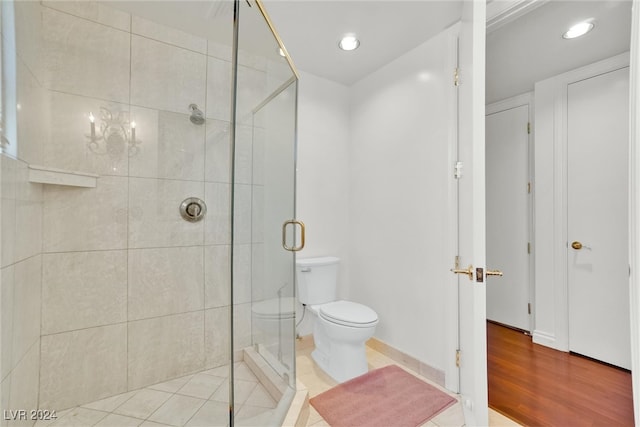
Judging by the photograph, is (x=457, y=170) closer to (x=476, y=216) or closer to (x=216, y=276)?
(x=476, y=216)

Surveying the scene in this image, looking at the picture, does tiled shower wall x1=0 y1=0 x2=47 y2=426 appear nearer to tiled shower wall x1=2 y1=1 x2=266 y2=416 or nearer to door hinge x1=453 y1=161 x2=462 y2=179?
tiled shower wall x1=2 y1=1 x2=266 y2=416

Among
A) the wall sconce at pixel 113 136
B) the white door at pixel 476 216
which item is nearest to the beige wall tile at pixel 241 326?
the white door at pixel 476 216

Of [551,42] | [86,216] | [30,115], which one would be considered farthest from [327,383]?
[551,42]

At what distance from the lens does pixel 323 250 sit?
246cm

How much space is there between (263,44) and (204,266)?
1409 millimetres

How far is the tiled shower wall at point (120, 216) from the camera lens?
54.3 inches

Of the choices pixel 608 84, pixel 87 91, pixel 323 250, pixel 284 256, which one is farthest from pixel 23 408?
pixel 608 84

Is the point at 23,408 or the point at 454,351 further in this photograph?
the point at 454,351

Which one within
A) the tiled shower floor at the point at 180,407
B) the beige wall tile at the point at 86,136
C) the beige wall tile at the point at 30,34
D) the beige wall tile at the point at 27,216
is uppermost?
the beige wall tile at the point at 30,34

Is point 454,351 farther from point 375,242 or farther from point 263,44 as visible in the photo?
point 263,44

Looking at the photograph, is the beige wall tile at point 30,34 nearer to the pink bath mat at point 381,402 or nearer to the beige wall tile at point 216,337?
the beige wall tile at point 216,337

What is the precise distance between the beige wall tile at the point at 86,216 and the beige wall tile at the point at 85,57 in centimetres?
52

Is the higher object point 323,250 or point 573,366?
point 323,250

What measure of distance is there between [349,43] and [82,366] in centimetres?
260
